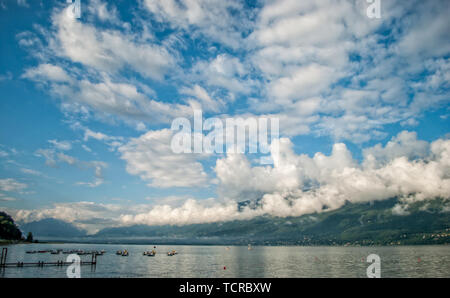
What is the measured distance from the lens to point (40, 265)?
136m
